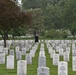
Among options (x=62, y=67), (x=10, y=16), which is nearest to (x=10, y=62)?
(x=62, y=67)

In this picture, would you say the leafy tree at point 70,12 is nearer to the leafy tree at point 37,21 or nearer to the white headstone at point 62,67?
the leafy tree at point 37,21

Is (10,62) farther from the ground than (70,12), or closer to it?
closer to it

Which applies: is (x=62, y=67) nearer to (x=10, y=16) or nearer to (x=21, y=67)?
(x=21, y=67)

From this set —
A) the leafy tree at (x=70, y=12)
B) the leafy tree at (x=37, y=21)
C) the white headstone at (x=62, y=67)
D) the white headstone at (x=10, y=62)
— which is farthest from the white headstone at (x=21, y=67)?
the leafy tree at (x=70, y=12)

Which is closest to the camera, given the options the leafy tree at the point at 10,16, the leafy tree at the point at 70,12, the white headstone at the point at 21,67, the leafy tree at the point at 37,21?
the white headstone at the point at 21,67

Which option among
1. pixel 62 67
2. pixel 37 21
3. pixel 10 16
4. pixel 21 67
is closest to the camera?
pixel 62 67

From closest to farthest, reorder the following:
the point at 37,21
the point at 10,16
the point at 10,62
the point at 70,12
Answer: the point at 10,62, the point at 10,16, the point at 37,21, the point at 70,12

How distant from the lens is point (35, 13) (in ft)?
245

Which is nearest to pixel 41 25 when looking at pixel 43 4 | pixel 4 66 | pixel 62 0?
pixel 62 0

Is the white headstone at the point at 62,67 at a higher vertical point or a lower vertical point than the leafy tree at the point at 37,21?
lower

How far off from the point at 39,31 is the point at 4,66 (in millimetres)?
60917

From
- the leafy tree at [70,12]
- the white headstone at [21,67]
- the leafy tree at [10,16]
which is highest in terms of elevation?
the leafy tree at [70,12]

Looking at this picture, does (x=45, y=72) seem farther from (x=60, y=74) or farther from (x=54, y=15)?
(x=54, y=15)

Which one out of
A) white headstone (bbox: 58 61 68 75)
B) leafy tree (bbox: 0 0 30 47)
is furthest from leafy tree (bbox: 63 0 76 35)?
white headstone (bbox: 58 61 68 75)
